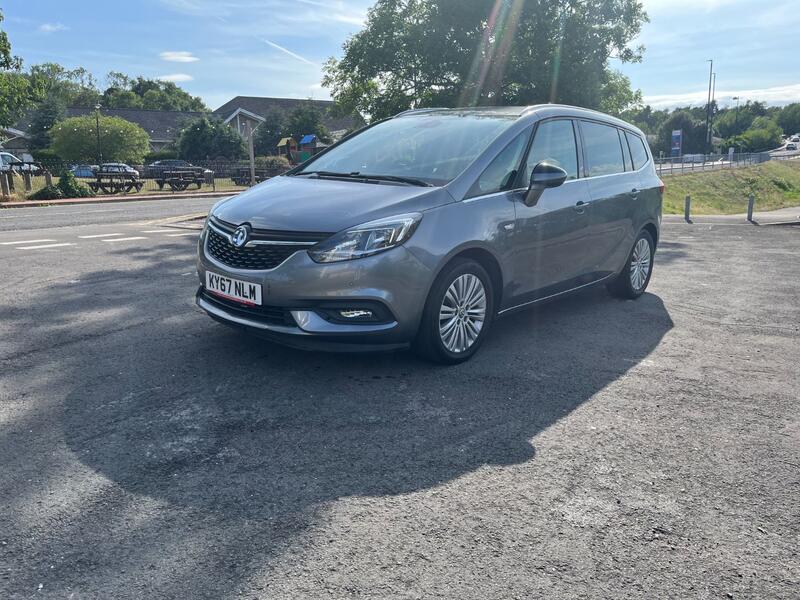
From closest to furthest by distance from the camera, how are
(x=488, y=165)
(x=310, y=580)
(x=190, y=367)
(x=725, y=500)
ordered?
(x=310, y=580) → (x=725, y=500) → (x=190, y=367) → (x=488, y=165)

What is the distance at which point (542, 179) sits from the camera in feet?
16.1

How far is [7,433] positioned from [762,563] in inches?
138

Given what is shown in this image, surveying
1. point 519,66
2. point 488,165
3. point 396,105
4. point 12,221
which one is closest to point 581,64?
point 519,66

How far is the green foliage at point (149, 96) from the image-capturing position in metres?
108

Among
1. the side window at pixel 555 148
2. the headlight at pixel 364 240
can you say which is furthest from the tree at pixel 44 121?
the headlight at pixel 364 240

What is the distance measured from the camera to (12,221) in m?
15.5

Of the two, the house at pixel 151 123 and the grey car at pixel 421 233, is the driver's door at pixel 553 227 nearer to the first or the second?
the grey car at pixel 421 233

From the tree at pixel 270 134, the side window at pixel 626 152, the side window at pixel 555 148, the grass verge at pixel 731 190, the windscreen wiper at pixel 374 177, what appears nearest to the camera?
the windscreen wiper at pixel 374 177

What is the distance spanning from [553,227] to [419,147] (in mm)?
1221

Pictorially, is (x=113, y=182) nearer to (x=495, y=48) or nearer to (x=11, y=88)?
(x=11, y=88)

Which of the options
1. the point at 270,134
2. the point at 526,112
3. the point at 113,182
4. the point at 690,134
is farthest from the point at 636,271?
the point at 690,134

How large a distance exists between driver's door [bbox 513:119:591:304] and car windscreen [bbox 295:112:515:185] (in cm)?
45

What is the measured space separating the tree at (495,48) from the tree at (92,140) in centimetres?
2114

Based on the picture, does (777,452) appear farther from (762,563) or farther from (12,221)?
(12,221)
